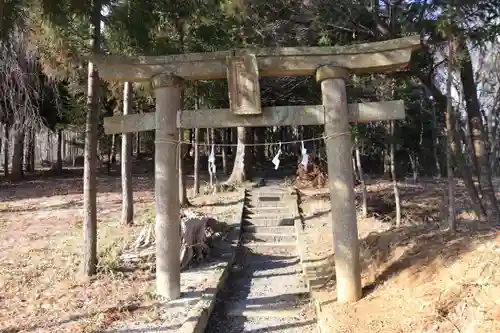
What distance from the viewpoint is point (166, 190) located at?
5746 mm

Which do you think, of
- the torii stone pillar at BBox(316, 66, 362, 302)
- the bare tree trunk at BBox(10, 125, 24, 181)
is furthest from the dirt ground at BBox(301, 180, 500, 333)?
the bare tree trunk at BBox(10, 125, 24, 181)

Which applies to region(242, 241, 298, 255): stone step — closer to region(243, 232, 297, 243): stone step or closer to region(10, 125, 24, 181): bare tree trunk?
region(243, 232, 297, 243): stone step

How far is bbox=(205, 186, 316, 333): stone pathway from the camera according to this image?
5777mm

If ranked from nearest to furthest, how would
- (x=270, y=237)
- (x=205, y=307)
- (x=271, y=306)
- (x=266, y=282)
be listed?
(x=205, y=307), (x=271, y=306), (x=266, y=282), (x=270, y=237)

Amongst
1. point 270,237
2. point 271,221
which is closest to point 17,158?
point 271,221

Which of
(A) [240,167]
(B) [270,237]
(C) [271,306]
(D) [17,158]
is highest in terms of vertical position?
(D) [17,158]

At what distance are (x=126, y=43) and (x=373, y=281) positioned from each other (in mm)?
5578

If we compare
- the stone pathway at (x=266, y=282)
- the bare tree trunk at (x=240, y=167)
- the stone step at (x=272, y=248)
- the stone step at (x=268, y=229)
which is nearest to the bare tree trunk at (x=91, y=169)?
the stone pathway at (x=266, y=282)

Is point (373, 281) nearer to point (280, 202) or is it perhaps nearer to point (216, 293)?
point (216, 293)

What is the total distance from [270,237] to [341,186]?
16.1ft

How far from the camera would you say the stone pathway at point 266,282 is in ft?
19.0

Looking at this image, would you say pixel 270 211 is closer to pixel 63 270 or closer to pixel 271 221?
pixel 271 221

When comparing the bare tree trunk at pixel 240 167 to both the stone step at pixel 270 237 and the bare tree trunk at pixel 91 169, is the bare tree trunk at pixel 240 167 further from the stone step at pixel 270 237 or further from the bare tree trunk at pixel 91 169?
the bare tree trunk at pixel 91 169

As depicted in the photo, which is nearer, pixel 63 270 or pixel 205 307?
pixel 205 307
